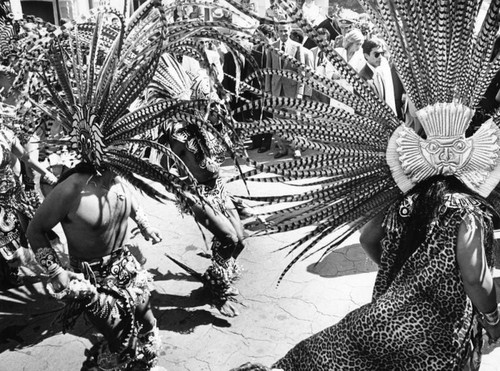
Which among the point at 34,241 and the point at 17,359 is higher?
the point at 34,241

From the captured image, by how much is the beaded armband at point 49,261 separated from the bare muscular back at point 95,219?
0.46ft

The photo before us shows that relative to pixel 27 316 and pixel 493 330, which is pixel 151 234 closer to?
pixel 27 316

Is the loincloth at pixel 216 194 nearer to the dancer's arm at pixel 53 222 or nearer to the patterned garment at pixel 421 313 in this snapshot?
the dancer's arm at pixel 53 222

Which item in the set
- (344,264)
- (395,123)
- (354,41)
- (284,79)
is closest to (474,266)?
(395,123)

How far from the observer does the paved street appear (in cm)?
350

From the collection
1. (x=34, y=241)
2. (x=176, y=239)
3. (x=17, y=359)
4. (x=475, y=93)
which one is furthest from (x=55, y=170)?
(x=475, y=93)

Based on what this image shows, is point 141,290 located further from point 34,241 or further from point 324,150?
point 324,150

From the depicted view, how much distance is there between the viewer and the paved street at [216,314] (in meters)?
3.50

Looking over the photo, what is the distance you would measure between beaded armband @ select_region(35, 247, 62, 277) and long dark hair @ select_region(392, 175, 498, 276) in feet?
A: 5.62

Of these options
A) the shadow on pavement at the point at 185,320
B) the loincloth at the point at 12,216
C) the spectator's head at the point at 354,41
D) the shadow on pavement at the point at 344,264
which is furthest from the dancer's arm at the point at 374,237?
the spectator's head at the point at 354,41

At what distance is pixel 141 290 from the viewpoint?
9.59 feet

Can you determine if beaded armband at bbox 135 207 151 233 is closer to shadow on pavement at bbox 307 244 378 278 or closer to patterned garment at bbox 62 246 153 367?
patterned garment at bbox 62 246 153 367

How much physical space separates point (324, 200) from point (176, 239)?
3.51 metres

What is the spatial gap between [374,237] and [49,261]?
1.65 meters
